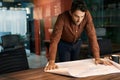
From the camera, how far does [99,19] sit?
6781mm

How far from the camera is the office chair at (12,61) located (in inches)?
103

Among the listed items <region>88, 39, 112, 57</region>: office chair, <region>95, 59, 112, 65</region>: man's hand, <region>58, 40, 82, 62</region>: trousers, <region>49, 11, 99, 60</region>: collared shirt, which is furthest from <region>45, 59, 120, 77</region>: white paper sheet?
<region>88, 39, 112, 57</region>: office chair

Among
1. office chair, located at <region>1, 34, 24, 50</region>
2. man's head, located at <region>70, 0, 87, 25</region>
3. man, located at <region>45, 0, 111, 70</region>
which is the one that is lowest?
office chair, located at <region>1, 34, 24, 50</region>

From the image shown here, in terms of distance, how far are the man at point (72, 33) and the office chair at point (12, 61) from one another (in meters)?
0.33

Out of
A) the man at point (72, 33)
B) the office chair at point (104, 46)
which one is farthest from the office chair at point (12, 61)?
the office chair at point (104, 46)

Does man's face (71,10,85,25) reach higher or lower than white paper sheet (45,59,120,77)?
higher

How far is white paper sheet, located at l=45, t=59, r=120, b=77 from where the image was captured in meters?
2.29

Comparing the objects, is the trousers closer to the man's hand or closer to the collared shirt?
the collared shirt

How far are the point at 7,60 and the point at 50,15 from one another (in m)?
3.26

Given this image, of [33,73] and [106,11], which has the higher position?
[106,11]

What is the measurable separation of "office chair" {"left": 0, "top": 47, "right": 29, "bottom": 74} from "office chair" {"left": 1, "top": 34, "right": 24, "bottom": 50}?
8.03 ft

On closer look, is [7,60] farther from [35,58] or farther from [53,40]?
[35,58]

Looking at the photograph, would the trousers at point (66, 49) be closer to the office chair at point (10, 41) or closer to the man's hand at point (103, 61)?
the man's hand at point (103, 61)

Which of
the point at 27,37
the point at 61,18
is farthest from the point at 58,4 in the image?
the point at 61,18
